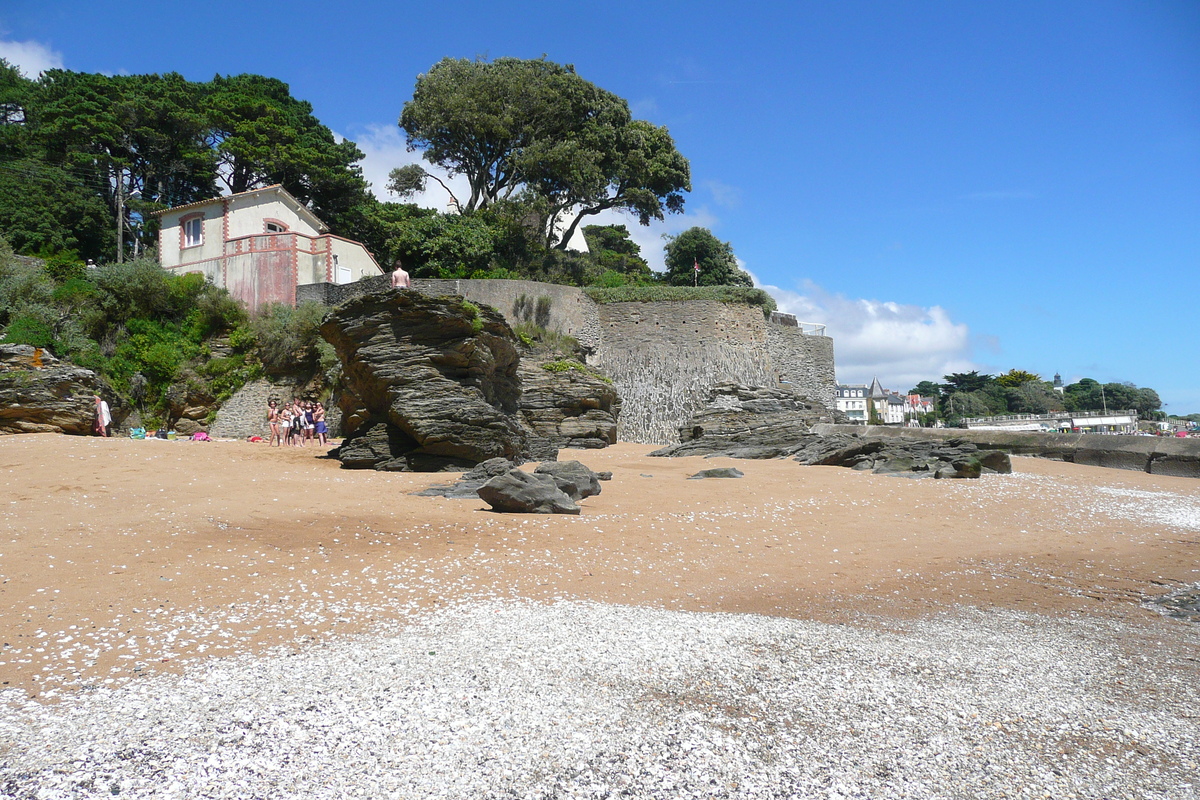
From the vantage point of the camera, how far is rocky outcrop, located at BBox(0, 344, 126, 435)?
48.9 ft

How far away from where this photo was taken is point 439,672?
370 centimetres

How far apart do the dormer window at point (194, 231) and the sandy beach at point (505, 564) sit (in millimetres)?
19730

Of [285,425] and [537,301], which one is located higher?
[537,301]

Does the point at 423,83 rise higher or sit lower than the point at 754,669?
higher

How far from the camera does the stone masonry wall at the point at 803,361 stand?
1190 inches

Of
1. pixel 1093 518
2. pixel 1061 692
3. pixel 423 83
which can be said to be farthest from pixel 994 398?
pixel 1061 692

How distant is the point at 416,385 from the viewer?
12.3 m

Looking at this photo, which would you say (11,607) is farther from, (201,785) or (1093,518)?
(1093,518)

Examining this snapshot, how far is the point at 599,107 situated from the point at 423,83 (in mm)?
8126

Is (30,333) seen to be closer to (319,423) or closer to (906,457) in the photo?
(319,423)

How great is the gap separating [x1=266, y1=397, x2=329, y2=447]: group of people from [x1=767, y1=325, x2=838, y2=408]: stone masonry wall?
1875 centimetres

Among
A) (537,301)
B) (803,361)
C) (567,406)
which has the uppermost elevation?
(537,301)

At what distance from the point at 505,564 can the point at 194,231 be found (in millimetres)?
27955

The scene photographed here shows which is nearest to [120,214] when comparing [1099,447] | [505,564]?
[505,564]
